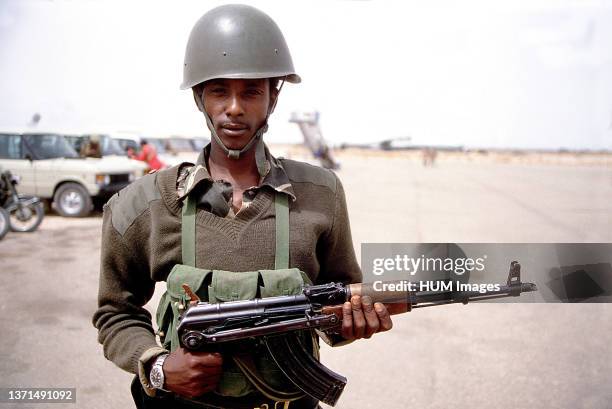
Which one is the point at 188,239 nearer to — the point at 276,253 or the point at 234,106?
the point at 276,253

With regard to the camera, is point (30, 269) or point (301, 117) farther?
point (301, 117)

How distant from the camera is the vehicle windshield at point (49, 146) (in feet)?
37.6

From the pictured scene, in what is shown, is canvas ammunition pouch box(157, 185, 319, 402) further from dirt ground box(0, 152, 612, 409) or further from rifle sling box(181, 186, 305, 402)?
dirt ground box(0, 152, 612, 409)

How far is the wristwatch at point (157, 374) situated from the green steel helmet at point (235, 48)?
2.86 feet

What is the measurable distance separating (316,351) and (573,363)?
11.0 ft

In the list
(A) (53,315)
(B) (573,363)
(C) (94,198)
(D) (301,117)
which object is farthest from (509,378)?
(D) (301,117)

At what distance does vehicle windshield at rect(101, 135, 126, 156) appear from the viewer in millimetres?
13578

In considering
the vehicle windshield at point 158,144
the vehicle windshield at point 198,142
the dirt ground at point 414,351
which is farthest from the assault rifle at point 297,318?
the vehicle windshield at point 198,142

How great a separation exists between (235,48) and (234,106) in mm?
204

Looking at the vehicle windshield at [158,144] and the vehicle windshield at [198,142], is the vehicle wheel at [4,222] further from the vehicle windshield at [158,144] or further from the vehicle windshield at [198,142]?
the vehicle windshield at [198,142]

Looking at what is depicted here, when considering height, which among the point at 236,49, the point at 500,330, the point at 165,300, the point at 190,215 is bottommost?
the point at 500,330

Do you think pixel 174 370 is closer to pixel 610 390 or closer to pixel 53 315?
pixel 610 390

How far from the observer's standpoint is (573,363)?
14.0ft

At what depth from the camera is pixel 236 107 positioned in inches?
65.3
